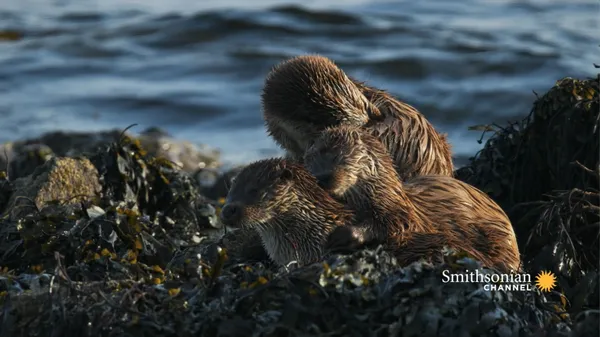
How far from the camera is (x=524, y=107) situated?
14062mm

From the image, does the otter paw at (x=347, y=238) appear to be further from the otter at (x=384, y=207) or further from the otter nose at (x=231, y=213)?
the otter nose at (x=231, y=213)

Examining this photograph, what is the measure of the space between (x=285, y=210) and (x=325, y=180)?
225 mm

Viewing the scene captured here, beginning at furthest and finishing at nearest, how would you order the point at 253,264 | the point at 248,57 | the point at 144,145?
the point at 248,57 < the point at 144,145 < the point at 253,264

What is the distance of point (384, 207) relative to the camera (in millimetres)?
4594

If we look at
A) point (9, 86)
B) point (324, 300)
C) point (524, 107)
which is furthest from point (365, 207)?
point (9, 86)

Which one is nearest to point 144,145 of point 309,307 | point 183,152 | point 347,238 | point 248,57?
point 183,152

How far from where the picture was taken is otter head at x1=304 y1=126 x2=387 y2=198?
4.59 m

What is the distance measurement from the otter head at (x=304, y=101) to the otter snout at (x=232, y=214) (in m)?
1.06

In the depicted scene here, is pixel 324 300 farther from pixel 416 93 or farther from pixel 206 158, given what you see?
pixel 416 93

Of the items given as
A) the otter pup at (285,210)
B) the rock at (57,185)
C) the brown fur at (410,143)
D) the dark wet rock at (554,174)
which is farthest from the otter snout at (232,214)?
the dark wet rock at (554,174)

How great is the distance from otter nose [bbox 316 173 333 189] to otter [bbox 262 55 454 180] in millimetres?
783

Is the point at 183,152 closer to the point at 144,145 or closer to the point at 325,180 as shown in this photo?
the point at 144,145

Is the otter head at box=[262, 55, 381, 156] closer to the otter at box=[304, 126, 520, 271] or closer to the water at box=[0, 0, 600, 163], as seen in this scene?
the otter at box=[304, 126, 520, 271]

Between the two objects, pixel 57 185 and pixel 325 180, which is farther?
pixel 57 185
